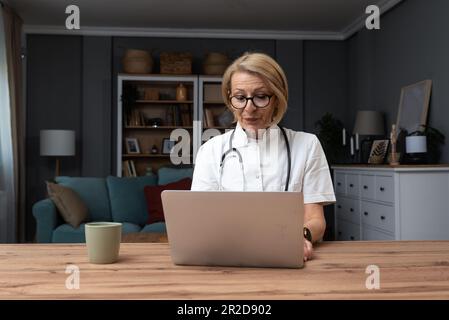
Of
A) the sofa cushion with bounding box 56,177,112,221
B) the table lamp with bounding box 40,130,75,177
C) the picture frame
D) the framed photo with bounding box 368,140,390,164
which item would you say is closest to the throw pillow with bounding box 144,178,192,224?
the sofa cushion with bounding box 56,177,112,221

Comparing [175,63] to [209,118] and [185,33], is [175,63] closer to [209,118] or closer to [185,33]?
[185,33]

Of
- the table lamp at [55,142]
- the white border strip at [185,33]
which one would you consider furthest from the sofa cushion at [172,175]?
the white border strip at [185,33]

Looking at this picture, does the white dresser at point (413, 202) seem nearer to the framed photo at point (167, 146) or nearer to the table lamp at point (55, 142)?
the framed photo at point (167, 146)

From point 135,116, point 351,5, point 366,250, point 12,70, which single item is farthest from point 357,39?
point 366,250

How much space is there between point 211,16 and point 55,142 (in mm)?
2232

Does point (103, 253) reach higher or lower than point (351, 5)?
lower

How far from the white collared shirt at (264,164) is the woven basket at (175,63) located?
3.98 meters

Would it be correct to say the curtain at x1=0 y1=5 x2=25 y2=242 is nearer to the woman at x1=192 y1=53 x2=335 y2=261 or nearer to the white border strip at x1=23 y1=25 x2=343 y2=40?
the white border strip at x1=23 y1=25 x2=343 y2=40

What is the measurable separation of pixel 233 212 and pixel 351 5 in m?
4.34

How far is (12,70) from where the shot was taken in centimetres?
466

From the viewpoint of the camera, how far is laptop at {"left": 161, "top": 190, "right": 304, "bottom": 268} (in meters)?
0.93

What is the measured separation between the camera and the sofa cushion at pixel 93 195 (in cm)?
441

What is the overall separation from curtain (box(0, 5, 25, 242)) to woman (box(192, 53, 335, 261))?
11.7 feet
